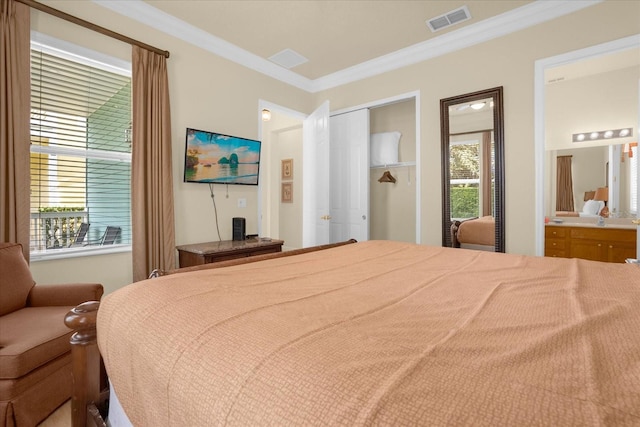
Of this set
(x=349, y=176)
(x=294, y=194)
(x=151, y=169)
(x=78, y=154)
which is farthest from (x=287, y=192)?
(x=78, y=154)

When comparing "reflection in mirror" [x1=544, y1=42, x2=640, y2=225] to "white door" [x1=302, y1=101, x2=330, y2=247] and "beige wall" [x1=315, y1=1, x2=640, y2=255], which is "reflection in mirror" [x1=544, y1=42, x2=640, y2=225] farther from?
"white door" [x1=302, y1=101, x2=330, y2=247]

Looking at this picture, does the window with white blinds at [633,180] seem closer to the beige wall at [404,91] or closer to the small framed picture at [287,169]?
the beige wall at [404,91]

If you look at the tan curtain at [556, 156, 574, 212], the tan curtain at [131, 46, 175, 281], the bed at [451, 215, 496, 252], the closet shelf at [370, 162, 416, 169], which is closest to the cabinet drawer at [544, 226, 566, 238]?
the tan curtain at [556, 156, 574, 212]

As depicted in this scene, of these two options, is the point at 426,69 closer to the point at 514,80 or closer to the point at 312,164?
the point at 514,80

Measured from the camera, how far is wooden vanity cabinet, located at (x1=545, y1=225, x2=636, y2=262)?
3.34m

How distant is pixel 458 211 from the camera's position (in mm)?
3391

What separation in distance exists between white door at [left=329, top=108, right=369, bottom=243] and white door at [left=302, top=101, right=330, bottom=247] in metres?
0.36

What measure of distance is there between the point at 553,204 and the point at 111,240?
4869 millimetres

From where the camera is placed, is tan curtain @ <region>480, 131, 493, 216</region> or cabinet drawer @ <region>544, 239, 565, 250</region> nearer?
tan curtain @ <region>480, 131, 493, 216</region>

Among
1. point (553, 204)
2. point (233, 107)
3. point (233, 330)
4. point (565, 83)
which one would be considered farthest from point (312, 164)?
point (233, 330)

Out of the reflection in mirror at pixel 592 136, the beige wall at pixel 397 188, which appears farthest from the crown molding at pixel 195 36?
the reflection in mirror at pixel 592 136

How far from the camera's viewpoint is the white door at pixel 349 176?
4.19m

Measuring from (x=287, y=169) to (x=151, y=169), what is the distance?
3.22 metres

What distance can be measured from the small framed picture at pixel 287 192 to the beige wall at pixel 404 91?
6.41 feet
